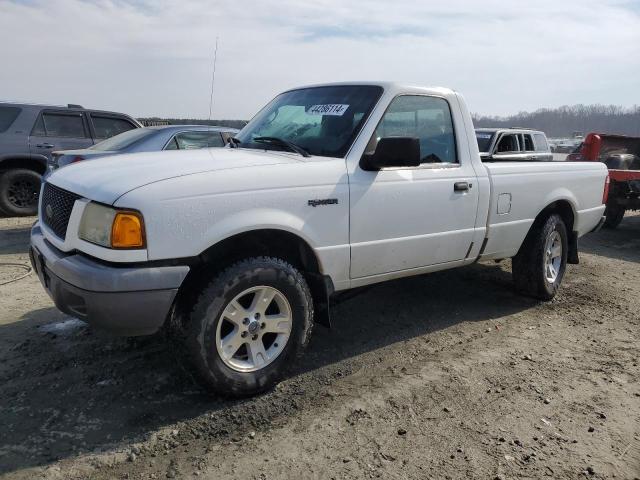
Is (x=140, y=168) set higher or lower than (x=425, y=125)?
lower

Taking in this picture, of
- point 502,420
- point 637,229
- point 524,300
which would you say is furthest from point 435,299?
point 637,229

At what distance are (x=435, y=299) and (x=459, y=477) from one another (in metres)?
2.88

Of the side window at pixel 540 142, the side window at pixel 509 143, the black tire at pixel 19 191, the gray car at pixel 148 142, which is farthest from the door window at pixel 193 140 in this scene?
the side window at pixel 540 142

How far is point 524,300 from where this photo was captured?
5.49m

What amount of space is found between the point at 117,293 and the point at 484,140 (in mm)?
9258

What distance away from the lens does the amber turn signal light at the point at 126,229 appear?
2.78 metres

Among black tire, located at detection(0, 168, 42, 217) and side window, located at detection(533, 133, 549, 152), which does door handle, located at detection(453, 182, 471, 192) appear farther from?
side window, located at detection(533, 133, 549, 152)

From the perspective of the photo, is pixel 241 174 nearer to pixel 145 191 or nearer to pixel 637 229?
pixel 145 191

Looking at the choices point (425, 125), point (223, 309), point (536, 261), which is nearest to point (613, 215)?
point (536, 261)

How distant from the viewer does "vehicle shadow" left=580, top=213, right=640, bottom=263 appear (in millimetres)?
8047

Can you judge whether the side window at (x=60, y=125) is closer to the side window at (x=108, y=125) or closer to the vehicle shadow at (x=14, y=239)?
the side window at (x=108, y=125)

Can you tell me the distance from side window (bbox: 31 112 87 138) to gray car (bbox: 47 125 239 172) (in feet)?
6.18

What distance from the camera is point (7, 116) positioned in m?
8.79

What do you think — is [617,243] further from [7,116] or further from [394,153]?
[7,116]
